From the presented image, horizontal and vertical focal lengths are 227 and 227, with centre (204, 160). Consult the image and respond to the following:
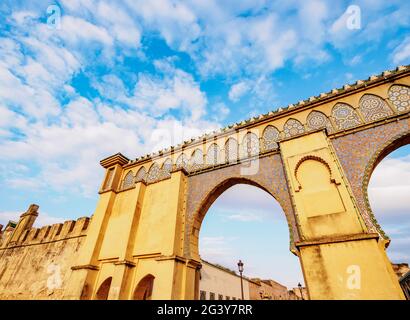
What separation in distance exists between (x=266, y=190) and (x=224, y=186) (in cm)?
183

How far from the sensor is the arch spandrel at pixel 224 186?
7453 millimetres

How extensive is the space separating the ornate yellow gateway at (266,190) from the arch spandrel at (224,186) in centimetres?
4

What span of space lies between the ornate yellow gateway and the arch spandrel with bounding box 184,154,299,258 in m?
0.04

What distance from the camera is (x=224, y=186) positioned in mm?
9109

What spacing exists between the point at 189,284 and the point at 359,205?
19.1ft

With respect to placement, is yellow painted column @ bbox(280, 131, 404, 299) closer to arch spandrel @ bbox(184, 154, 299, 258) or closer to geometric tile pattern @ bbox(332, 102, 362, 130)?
arch spandrel @ bbox(184, 154, 299, 258)

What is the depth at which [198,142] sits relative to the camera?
34.9ft

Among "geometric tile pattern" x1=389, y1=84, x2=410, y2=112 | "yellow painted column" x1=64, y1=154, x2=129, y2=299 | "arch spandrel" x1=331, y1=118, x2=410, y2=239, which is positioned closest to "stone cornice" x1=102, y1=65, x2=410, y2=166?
"geometric tile pattern" x1=389, y1=84, x2=410, y2=112

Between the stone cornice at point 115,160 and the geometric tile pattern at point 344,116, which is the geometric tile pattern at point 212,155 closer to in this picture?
the geometric tile pattern at point 344,116

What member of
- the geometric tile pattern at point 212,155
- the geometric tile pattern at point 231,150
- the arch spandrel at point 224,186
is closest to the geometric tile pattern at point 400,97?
the arch spandrel at point 224,186
